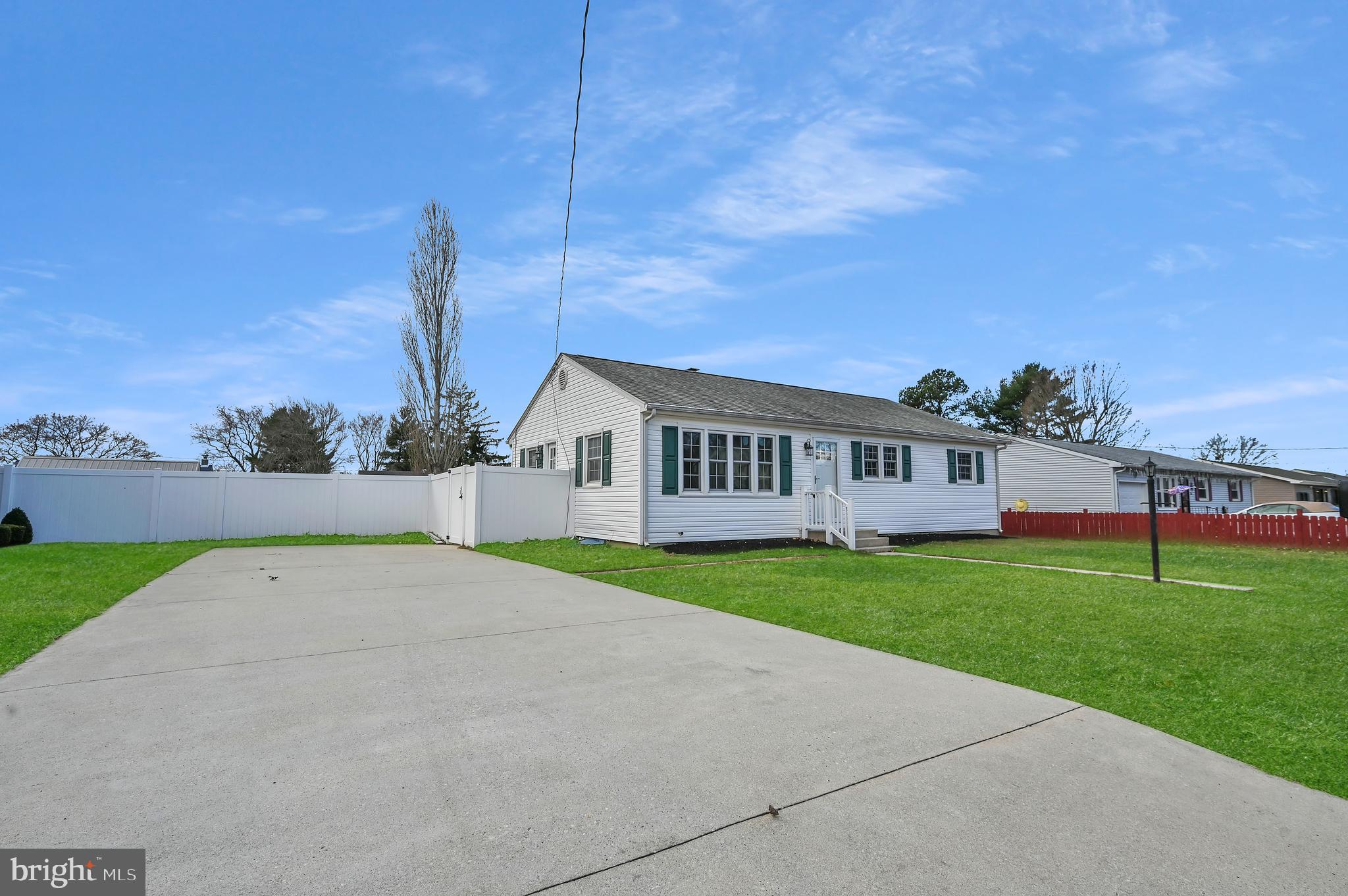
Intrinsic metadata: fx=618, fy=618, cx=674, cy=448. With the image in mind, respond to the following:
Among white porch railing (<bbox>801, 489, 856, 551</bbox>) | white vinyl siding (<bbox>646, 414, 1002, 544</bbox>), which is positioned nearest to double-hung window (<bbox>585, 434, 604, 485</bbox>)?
white vinyl siding (<bbox>646, 414, 1002, 544</bbox>)

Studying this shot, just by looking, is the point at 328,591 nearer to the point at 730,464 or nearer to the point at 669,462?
the point at 669,462

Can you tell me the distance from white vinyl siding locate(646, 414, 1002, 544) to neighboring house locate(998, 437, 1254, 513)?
858 cm

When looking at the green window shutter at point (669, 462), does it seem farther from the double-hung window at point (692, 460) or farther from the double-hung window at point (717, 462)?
the double-hung window at point (717, 462)

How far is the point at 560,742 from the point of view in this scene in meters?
2.96

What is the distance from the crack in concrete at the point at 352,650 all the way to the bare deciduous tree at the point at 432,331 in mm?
20712

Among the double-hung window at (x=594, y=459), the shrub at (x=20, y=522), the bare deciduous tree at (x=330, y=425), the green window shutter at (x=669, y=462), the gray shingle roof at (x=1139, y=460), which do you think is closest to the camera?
the green window shutter at (x=669, y=462)

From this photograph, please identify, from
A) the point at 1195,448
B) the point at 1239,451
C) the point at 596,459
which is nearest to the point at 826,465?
the point at 596,459

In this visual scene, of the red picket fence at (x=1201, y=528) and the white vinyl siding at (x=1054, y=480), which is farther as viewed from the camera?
the white vinyl siding at (x=1054, y=480)

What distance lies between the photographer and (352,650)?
4.77 meters

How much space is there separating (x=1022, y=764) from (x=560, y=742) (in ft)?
6.99

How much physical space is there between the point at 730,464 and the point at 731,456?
0.19m

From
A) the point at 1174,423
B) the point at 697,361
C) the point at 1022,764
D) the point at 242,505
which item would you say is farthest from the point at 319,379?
the point at 1174,423

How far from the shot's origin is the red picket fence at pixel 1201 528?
14.1 m

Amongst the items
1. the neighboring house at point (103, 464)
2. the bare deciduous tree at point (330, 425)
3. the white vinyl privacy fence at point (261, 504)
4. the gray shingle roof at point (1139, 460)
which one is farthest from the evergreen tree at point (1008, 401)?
the neighboring house at point (103, 464)
